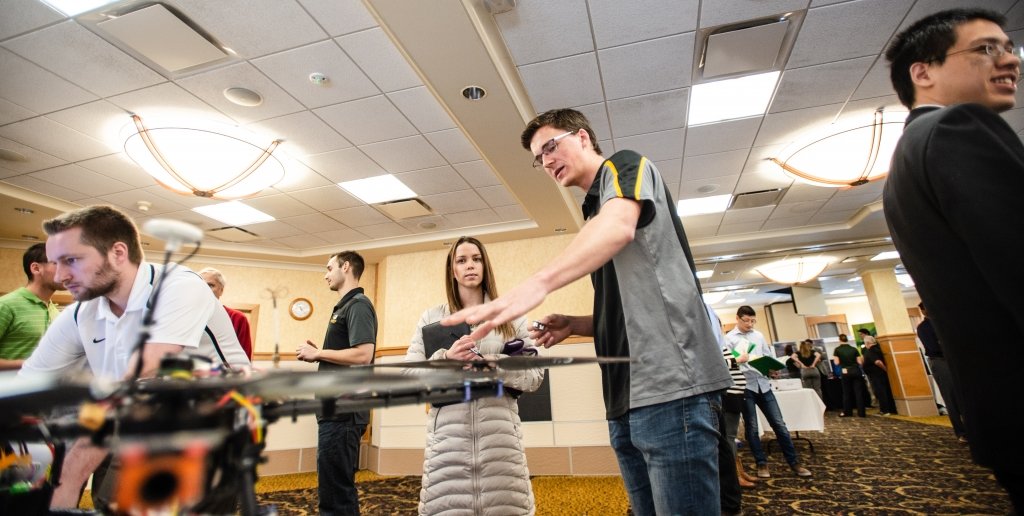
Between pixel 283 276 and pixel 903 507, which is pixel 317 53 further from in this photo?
pixel 283 276

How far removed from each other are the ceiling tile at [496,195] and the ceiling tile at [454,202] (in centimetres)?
8

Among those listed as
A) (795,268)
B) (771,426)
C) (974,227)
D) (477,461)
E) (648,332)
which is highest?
(795,268)

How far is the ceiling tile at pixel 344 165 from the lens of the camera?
4.11 metres

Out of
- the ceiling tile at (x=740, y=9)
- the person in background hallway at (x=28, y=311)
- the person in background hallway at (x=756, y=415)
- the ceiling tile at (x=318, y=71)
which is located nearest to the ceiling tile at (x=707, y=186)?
the person in background hallway at (x=756, y=415)

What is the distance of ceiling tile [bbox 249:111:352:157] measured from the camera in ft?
11.6

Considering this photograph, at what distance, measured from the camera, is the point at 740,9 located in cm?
266

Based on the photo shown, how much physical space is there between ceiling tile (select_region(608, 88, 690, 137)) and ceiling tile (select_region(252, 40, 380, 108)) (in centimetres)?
193

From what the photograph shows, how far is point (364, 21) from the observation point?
262 centimetres

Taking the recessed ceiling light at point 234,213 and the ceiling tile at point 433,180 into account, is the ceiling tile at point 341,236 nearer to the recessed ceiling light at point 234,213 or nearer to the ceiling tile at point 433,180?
the recessed ceiling light at point 234,213

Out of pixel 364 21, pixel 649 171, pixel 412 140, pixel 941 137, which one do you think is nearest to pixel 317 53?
pixel 364 21

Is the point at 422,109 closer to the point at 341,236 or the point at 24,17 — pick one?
the point at 24,17

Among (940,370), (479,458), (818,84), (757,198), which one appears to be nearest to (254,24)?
(479,458)

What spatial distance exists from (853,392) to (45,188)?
1300 centimetres

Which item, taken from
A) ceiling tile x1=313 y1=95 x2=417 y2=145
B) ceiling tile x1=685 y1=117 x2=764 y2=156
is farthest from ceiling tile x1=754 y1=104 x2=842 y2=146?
ceiling tile x1=313 y1=95 x2=417 y2=145
